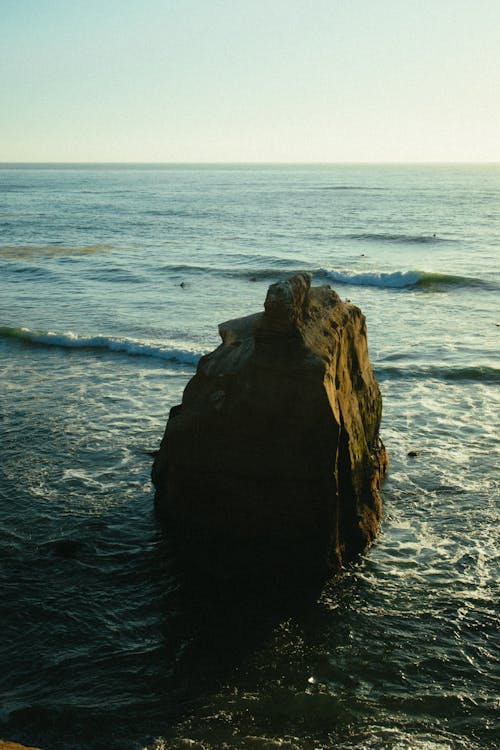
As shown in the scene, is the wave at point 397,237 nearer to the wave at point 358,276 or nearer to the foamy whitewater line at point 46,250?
the wave at point 358,276

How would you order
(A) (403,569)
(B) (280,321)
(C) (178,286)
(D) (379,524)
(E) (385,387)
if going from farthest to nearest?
(C) (178,286), (E) (385,387), (D) (379,524), (A) (403,569), (B) (280,321)

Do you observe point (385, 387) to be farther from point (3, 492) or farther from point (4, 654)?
point (4, 654)

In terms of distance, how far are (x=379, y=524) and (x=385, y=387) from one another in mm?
6268

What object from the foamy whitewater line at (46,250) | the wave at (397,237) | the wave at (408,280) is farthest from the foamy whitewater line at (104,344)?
the wave at (397,237)

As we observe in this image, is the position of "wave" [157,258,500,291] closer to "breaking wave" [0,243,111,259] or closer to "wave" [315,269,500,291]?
"wave" [315,269,500,291]

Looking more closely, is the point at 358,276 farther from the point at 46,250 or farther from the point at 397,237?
the point at 46,250

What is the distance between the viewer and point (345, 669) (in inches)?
269

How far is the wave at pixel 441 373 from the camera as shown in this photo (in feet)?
52.1

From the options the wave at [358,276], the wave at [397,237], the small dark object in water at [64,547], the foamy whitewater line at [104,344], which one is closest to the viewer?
the small dark object in water at [64,547]

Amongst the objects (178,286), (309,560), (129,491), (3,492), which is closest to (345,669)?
(309,560)

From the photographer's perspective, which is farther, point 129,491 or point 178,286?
point 178,286

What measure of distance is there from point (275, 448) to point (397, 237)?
37.8 m

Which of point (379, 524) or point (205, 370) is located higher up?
point (205, 370)

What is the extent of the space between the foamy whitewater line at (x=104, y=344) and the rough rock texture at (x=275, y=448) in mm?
8975
